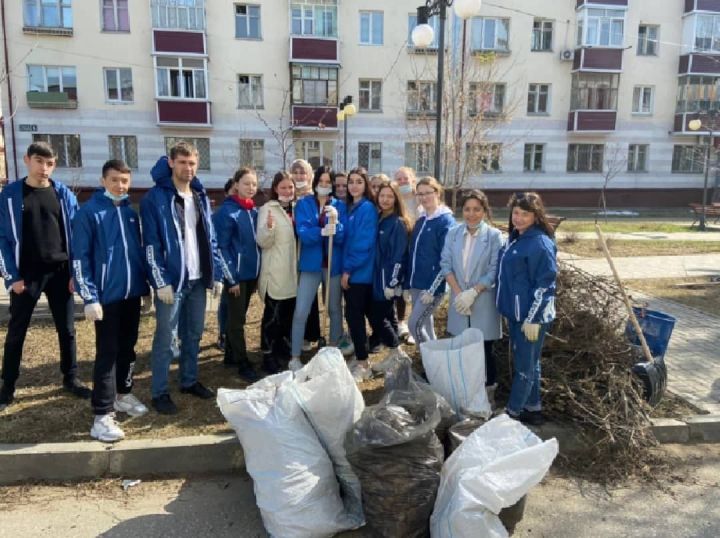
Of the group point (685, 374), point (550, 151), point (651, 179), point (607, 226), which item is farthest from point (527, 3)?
point (685, 374)

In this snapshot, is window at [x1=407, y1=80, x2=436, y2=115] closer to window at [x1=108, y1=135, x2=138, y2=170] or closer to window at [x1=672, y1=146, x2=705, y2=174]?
window at [x1=108, y1=135, x2=138, y2=170]

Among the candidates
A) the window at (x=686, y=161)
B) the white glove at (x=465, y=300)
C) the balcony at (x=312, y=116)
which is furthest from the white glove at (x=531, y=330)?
the window at (x=686, y=161)

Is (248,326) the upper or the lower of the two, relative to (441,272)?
lower

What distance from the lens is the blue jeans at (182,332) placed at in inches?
149

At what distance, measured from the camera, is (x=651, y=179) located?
2745cm

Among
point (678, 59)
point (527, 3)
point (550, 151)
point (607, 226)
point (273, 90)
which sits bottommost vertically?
point (607, 226)

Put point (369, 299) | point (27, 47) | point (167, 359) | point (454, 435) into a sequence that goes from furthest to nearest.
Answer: point (27, 47) → point (369, 299) → point (167, 359) → point (454, 435)

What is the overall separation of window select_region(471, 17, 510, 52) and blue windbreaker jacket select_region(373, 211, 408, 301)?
23.4 metres

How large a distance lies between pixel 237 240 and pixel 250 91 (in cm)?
2128

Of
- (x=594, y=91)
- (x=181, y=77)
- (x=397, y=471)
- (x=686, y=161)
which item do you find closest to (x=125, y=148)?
(x=181, y=77)

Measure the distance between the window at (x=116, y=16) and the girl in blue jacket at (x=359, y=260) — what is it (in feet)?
73.8

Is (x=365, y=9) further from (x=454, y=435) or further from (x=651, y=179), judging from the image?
(x=454, y=435)

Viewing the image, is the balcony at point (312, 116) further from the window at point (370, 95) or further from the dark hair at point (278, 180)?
the dark hair at point (278, 180)

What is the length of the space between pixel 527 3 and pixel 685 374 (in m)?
24.8
